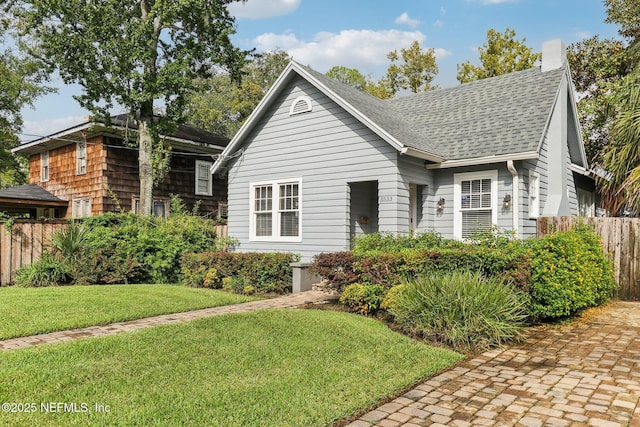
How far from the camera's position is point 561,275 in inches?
275

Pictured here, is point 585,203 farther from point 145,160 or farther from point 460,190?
point 145,160

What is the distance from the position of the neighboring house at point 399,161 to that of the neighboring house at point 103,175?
7.22m

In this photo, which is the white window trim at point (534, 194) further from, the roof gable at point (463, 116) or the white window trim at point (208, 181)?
the white window trim at point (208, 181)

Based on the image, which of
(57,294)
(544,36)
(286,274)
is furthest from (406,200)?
(57,294)

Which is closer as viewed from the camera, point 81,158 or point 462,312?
point 462,312

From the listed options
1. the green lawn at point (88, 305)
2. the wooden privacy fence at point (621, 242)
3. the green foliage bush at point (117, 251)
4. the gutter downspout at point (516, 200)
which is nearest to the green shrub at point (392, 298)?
the green lawn at point (88, 305)

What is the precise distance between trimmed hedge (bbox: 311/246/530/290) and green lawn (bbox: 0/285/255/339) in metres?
2.46

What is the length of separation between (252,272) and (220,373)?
5983mm

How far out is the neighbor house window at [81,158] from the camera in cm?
1982

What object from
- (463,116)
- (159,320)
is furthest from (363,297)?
(463,116)

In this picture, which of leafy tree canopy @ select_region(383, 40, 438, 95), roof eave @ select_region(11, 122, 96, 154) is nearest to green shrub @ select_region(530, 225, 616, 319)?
roof eave @ select_region(11, 122, 96, 154)

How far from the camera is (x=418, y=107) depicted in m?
14.6

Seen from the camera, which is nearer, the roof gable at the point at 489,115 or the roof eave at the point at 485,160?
the roof eave at the point at 485,160

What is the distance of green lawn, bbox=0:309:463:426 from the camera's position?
11.5 feet
